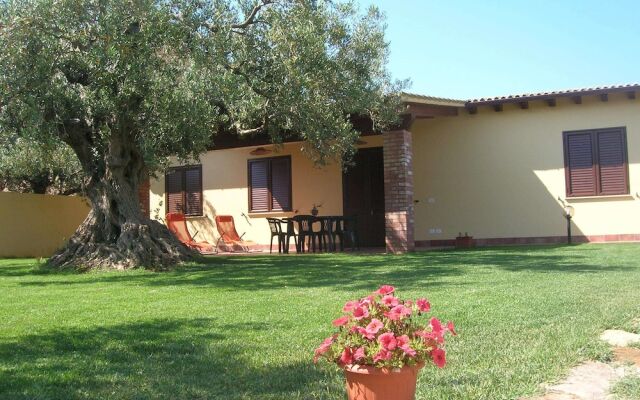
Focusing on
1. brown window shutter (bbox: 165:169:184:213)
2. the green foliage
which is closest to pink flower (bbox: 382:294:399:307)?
the green foliage

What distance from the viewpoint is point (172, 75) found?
28.5 ft

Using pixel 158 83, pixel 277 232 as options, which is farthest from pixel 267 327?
pixel 277 232

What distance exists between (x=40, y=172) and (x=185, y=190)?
4.53 metres

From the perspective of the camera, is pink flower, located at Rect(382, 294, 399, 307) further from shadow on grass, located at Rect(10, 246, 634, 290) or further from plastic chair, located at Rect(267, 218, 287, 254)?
plastic chair, located at Rect(267, 218, 287, 254)

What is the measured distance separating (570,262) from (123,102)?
6.98m

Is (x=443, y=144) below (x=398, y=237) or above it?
above

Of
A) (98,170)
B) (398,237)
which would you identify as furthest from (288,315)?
(398,237)

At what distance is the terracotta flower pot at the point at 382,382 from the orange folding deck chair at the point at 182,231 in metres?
13.8

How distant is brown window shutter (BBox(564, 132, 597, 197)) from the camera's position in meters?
13.8

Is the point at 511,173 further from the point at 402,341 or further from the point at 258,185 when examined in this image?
the point at 402,341

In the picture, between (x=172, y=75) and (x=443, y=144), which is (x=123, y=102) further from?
(x=443, y=144)

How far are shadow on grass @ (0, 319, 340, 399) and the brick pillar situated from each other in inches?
325

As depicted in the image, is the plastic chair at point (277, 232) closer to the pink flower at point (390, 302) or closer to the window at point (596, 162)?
the window at point (596, 162)

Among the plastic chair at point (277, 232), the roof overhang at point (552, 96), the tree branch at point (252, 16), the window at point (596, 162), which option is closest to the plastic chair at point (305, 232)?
the plastic chair at point (277, 232)
